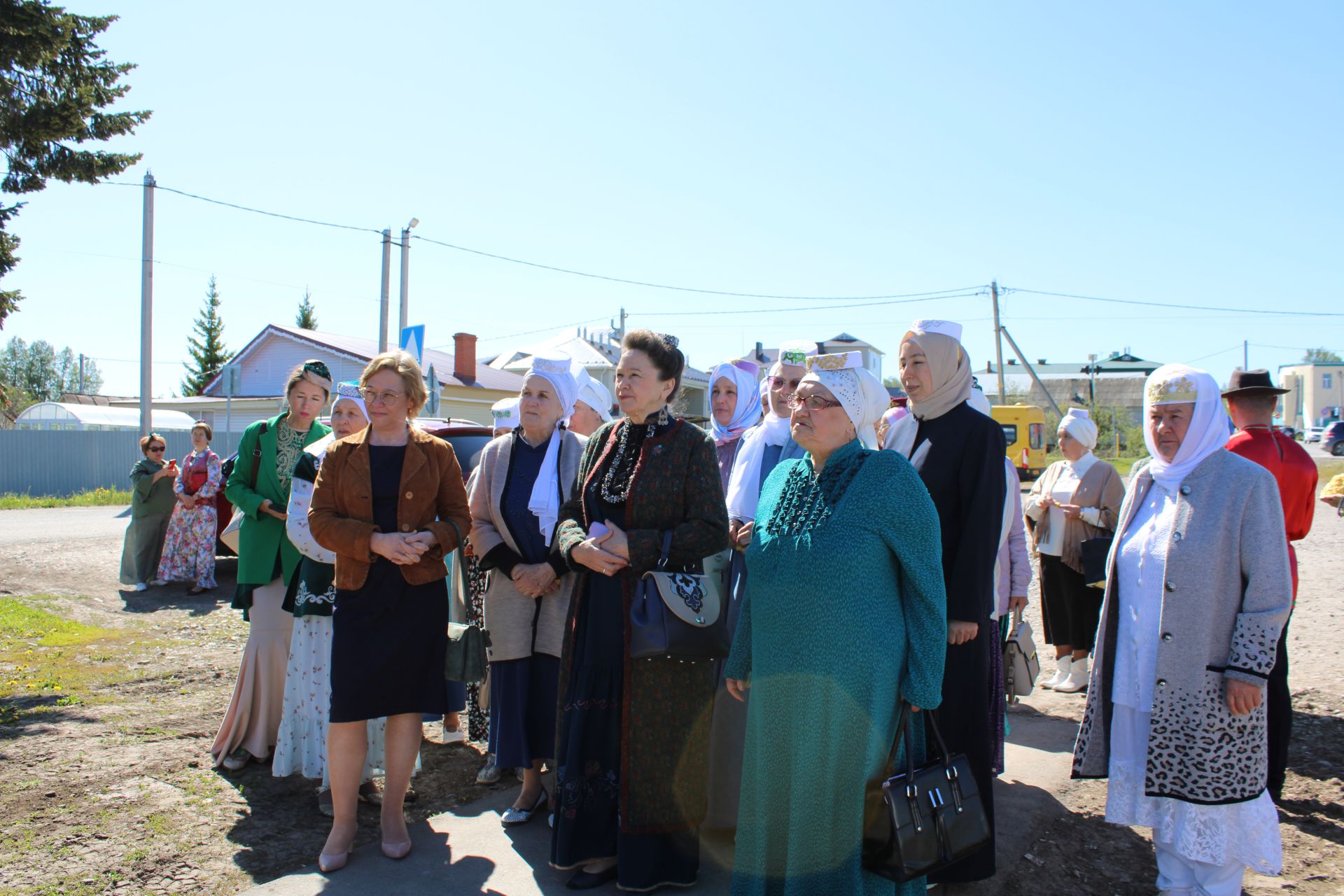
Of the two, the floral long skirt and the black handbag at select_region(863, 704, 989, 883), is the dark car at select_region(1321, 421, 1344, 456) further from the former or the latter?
the black handbag at select_region(863, 704, 989, 883)

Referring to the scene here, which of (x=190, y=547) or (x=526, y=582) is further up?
(x=526, y=582)

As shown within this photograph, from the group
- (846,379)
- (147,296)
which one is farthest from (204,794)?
(147,296)

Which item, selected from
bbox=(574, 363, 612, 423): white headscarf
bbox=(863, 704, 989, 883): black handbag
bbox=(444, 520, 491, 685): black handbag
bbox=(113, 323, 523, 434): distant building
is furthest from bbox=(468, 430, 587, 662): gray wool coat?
bbox=(113, 323, 523, 434): distant building

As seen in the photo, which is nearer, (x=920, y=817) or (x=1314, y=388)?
(x=920, y=817)

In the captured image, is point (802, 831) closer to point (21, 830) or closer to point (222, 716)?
point (21, 830)

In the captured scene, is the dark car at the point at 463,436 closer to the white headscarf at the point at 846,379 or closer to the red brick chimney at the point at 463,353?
the white headscarf at the point at 846,379

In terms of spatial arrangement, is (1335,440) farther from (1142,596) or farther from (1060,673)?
(1142,596)

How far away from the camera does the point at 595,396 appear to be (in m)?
5.14

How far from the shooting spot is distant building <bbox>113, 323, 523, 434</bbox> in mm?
28219

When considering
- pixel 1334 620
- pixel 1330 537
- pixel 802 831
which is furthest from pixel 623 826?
pixel 1330 537

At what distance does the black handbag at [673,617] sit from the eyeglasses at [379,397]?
128 centimetres

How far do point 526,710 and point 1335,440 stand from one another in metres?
44.7

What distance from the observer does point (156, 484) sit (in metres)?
10.3

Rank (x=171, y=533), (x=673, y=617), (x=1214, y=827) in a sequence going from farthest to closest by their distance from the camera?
(x=171, y=533)
(x=673, y=617)
(x=1214, y=827)
